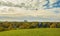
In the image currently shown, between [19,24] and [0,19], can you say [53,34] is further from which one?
[0,19]

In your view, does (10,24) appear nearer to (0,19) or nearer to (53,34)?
(0,19)

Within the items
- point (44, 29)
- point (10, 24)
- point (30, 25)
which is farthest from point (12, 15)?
point (44, 29)

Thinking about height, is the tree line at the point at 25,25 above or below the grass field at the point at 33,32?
above

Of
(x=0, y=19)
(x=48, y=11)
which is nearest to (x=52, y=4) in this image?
(x=48, y=11)

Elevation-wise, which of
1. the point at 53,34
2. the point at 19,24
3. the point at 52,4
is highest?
the point at 52,4

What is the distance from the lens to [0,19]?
80.9 inches

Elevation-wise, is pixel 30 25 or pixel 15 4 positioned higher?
pixel 15 4

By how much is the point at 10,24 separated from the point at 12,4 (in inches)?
9.3

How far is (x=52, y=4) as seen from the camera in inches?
82.0

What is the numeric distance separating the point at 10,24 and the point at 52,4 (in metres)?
0.55

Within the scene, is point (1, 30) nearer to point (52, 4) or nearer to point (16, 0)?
point (16, 0)

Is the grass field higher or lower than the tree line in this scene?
lower

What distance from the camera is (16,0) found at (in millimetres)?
2068

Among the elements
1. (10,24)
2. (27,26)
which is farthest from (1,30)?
(27,26)
